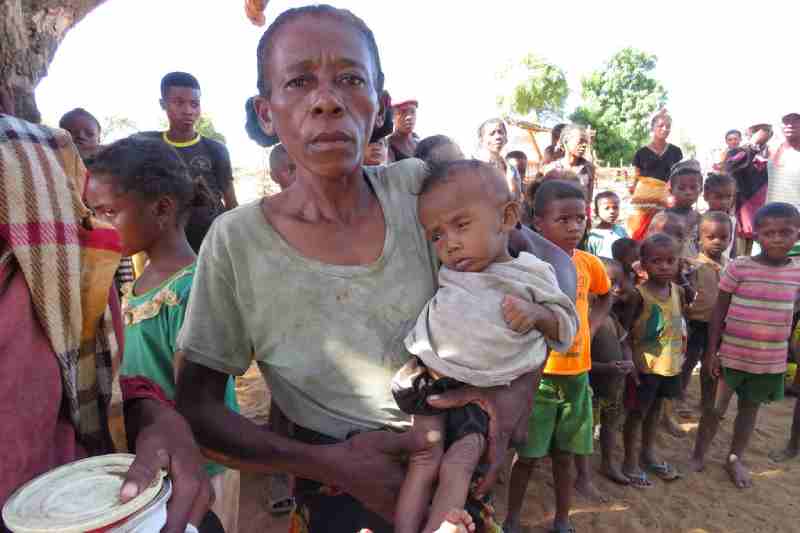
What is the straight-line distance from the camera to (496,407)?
4.51ft

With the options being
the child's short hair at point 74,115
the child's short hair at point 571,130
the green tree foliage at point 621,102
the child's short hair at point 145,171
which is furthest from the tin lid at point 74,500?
the green tree foliage at point 621,102

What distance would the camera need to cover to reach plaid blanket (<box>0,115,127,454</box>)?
2.83ft

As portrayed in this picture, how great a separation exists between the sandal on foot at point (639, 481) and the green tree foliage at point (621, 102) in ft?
113

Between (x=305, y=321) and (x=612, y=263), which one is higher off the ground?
(x=305, y=321)

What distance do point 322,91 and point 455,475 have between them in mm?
978

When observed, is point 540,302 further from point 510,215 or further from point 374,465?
point 374,465

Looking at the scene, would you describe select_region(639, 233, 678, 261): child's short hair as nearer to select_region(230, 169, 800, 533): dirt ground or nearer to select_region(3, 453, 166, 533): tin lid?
select_region(230, 169, 800, 533): dirt ground

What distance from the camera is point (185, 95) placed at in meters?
4.75

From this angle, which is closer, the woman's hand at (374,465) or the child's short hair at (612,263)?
the woman's hand at (374,465)

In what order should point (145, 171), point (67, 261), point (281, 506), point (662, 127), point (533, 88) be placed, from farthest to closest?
1. point (533, 88)
2. point (662, 127)
3. point (281, 506)
4. point (145, 171)
5. point (67, 261)

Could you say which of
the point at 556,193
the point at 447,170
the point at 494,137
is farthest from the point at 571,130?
the point at 447,170

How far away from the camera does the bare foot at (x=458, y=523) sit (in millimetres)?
1204

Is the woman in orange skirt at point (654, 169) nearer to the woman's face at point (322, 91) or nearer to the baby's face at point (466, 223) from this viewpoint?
the baby's face at point (466, 223)

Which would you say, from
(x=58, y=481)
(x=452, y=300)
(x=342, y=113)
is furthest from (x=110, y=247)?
(x=452, y=300)
